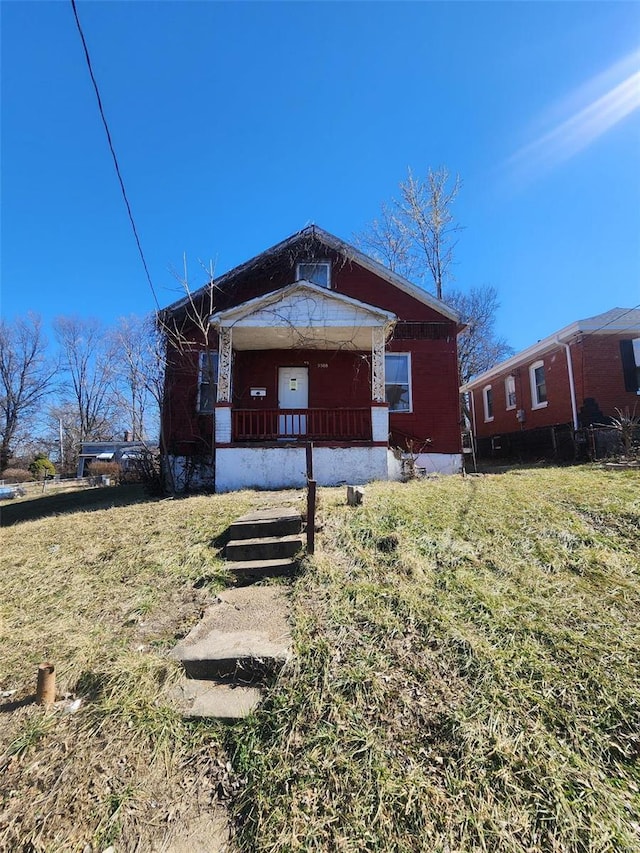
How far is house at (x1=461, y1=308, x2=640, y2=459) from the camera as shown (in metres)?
11.9

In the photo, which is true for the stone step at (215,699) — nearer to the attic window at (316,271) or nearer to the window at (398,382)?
the window at (398,382)

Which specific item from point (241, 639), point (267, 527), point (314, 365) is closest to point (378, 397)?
point (314, 365)

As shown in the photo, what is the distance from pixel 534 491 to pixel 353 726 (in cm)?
476

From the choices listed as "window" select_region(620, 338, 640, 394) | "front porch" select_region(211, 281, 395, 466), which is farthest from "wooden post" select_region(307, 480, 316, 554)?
"window" select_region(620, 338, 640, 394)

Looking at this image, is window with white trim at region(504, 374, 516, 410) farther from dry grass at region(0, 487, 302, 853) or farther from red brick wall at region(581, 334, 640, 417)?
dry grass at region(0, 487, 302, 853)

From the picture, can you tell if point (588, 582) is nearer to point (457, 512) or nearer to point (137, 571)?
point (457, 512)

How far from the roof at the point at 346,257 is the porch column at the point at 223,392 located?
9.90 ft

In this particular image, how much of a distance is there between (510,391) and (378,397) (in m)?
10.00

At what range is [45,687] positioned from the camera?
2639 mm

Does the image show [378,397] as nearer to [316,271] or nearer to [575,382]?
[316,271]

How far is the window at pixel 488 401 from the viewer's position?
60.6 ft

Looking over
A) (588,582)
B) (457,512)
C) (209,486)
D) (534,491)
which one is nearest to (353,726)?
(588,582)

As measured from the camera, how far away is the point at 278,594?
368 centimetres

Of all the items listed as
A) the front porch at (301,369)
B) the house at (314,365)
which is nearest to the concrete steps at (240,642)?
the front porch at (301,369)
